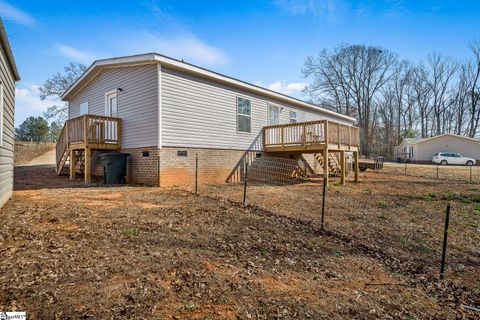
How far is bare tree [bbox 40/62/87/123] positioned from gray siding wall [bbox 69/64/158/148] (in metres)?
17.3

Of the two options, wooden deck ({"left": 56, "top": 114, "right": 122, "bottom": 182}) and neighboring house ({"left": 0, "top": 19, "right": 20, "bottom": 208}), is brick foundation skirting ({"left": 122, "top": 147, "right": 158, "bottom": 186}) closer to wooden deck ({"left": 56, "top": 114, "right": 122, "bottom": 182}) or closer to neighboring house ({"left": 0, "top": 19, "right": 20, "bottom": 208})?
wooden deck ({"left": 56, "top": 114, "right": 122, "bottom": 182})

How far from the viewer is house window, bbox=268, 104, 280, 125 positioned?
44.9ft

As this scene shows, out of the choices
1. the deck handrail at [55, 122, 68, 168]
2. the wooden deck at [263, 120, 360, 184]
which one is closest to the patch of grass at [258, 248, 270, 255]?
the wooden deck at [263, 120, 360, 184]

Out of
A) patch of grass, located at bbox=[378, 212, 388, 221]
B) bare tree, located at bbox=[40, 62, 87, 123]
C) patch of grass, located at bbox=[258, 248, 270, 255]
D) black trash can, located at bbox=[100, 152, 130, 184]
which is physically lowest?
patch of grass, located at bbox=[378, 212, 388, 221]

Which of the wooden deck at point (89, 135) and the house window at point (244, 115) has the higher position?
the house window at point (244, 115)

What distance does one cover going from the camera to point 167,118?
9.52 m

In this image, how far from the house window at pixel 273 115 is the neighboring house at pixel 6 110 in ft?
31.6

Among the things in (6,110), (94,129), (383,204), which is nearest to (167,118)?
(94,129)

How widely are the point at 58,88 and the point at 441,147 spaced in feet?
133

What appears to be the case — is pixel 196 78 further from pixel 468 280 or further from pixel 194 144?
pixel 468 280

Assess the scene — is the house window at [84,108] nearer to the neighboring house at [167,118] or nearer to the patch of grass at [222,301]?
the neighboring house at [167,118]

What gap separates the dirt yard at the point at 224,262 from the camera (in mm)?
2494

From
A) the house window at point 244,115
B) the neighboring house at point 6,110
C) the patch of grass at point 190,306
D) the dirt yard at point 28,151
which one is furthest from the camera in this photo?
the dirt yard at point 28,151

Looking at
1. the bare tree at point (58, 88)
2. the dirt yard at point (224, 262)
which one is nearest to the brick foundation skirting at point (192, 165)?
the dirt yard at point (224, 262)
